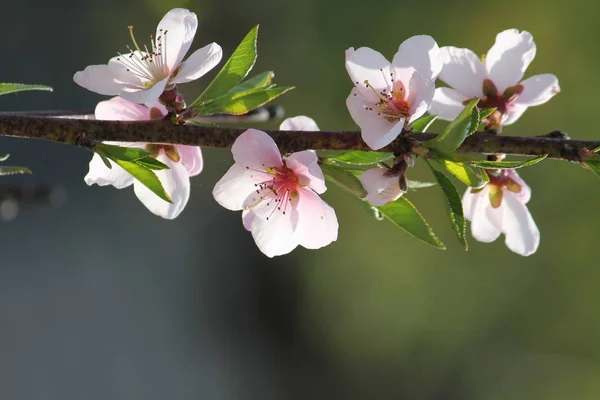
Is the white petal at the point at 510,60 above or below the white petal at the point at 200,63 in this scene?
above

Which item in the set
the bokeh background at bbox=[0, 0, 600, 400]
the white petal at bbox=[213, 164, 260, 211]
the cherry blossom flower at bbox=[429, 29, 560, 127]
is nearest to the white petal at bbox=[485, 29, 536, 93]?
the cherry blossom flower at bbox=[429, 29, 560, 127]

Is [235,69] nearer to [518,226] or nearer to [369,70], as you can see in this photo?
[369,70]

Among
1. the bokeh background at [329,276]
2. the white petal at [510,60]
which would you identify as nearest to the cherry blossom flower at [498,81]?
the white petal at [510,60]

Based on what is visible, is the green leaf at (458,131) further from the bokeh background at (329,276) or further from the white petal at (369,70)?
the bokeh background at (329,276)

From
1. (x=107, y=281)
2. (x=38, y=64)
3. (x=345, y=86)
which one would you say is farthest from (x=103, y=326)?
(x=345, y=86)

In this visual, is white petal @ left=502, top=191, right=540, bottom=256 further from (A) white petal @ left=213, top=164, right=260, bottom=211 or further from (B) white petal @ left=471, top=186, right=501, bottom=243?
(A) white petal @ left=213, top=164, right=260, bottom=211

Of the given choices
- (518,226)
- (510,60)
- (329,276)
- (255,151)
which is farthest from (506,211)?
(329,276)

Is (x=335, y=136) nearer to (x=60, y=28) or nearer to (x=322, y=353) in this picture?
(x=60, y=28)
